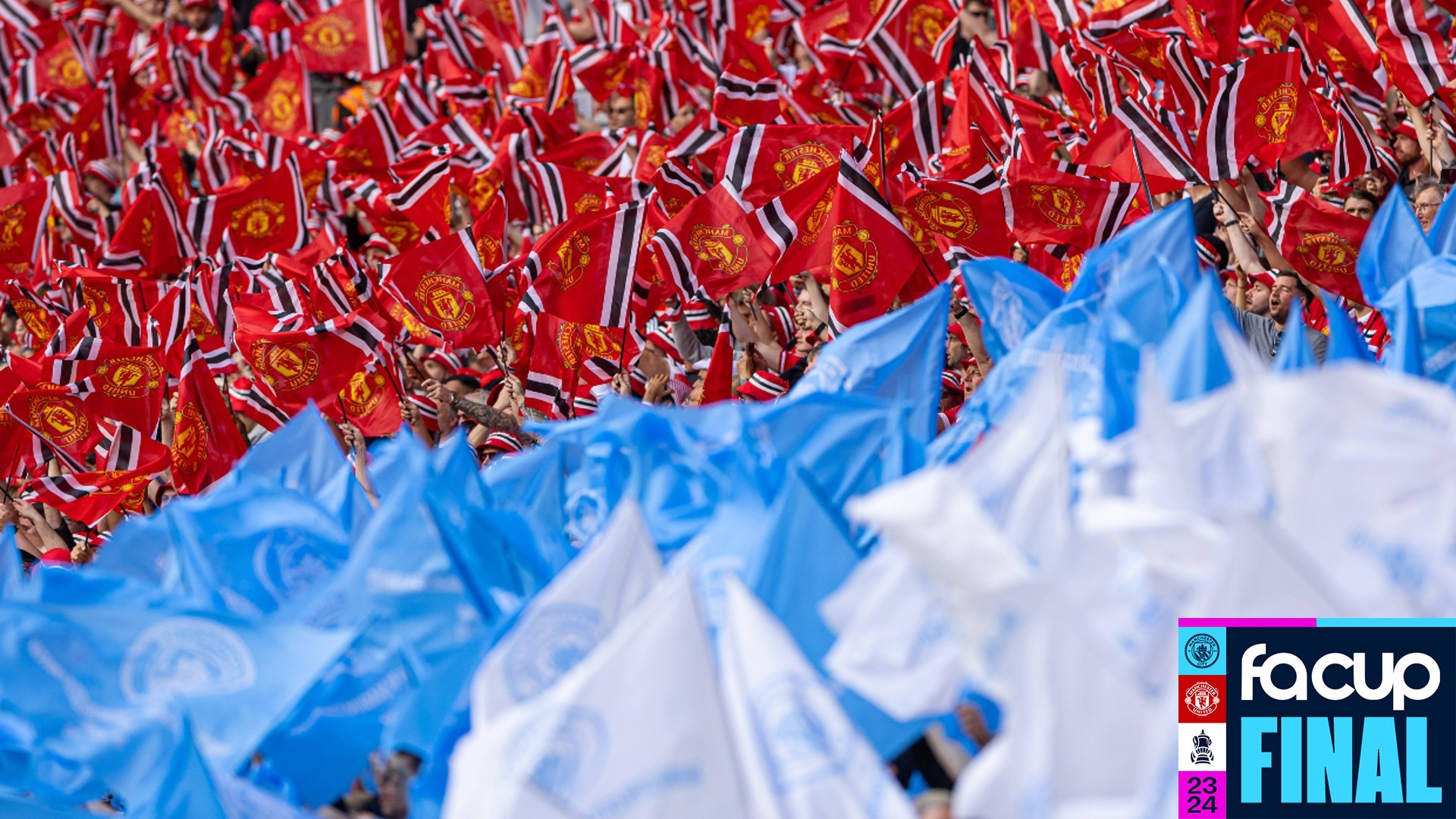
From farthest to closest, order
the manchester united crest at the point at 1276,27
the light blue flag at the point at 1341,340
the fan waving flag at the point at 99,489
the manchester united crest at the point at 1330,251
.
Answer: the manchester united crest at the point at 1276,27, the fan waving flag at the point at 99,489, the manchester united crest at the point at 1330,251, the light blue flag at the point at 1341,340

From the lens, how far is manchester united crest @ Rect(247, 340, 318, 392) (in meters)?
8.29

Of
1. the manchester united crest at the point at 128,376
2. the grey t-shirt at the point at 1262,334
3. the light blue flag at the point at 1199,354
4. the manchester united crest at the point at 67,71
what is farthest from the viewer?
the manchester united crest at the point at 67,71

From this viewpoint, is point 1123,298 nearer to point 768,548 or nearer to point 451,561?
point 768,548

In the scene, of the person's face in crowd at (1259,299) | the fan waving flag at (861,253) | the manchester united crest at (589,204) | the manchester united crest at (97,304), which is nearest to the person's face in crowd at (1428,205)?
the person's face in crowd at (1259,299)

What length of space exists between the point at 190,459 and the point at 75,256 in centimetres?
457

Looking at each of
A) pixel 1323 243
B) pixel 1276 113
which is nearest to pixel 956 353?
pixel 1323 243

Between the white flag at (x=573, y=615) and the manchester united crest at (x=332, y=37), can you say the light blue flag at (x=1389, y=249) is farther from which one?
the manchester united crest at (x=332, y=37)

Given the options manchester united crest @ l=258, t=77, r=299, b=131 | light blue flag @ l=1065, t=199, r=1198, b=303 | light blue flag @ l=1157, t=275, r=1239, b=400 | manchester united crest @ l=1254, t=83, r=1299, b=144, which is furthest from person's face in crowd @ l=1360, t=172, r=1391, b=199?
manchester united crest @ l=258, t=77, r=299, b=131

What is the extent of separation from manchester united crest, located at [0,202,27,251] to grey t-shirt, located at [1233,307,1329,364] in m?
8.00

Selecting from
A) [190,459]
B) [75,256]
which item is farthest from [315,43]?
[190,459]

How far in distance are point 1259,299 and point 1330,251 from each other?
0.99 ft

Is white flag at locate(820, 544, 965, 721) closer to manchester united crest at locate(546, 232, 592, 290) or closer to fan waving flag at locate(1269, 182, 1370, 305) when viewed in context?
fan waving flag at locate(1269, 182, 1370, 305)

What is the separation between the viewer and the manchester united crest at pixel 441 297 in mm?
8375

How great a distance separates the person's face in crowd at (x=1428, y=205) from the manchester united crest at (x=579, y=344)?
3.46m
